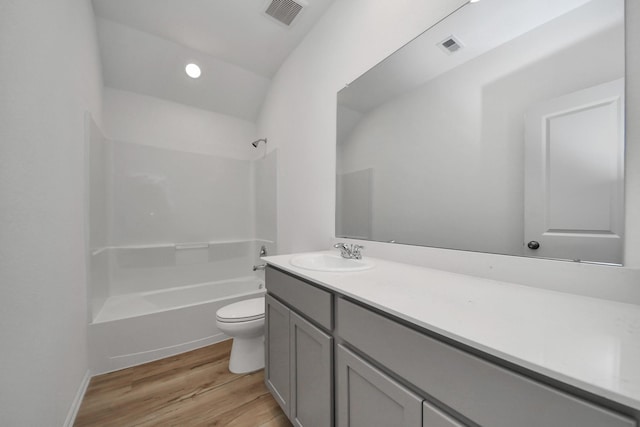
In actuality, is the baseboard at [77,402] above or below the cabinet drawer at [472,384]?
below

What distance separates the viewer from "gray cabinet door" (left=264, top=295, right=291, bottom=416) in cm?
110

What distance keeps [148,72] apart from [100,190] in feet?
4.05

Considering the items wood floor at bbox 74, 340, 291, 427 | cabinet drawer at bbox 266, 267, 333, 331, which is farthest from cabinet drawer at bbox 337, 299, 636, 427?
wood floor at bbox 74, 340, 291, 427

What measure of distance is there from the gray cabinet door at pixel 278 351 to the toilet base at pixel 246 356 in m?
0.37

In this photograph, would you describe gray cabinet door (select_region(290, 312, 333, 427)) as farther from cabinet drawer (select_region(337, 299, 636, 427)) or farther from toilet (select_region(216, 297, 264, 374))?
toilet (select_region(216, 297, 264, 374))

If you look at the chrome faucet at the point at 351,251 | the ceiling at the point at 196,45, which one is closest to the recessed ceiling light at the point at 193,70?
the ceiling at the point at 196,45

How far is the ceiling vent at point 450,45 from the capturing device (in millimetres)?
1015

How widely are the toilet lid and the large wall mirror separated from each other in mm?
1006

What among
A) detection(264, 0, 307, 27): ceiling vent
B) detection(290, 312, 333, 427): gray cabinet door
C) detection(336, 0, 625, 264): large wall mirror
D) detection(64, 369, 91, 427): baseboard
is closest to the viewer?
detection(336, 0, 625, 264): large wall mirror

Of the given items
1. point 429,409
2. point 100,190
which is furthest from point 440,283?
point 100,190

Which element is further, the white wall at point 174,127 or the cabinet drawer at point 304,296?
the white wall at point 174,127

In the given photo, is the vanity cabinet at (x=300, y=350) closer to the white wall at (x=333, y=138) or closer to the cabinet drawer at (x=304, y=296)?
the cabinet drawer at (x=304, y=296)

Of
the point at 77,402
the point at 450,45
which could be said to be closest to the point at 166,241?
the point at 77,402

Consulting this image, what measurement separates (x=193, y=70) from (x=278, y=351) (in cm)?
269
